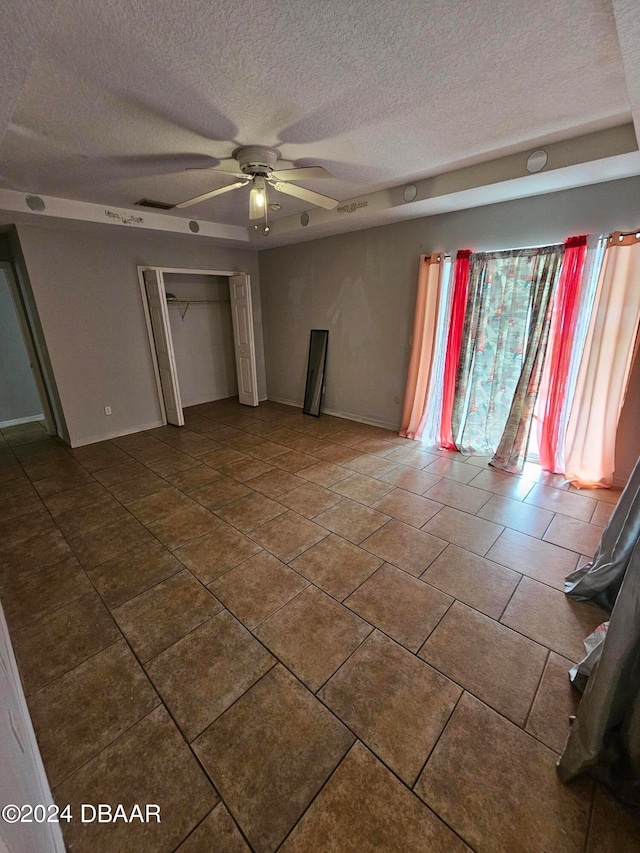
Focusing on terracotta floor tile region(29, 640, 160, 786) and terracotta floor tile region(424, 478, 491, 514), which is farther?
terracotta floor tile region(424, 478, 491, 514)

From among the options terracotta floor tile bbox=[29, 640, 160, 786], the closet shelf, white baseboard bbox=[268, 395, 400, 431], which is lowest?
terracotta floor tile bbox=[29, 640, 160, 786]

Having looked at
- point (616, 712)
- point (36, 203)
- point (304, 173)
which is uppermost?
point (36, 203)

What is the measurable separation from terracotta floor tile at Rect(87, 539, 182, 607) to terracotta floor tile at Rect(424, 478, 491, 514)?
221 cm

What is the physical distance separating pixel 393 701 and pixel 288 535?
1318 millimetres

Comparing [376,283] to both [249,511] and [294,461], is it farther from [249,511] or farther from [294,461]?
[249,511]

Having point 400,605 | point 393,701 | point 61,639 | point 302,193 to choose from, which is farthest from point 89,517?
point 302,193

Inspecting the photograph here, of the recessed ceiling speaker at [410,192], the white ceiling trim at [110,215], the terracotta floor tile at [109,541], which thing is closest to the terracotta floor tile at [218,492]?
the terracotta floor tile at [109,541]

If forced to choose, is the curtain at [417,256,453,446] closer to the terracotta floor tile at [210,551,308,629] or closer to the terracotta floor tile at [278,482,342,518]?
the terracotta floor tile at [278,482,342,518]

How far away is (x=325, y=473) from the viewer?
3.64 metres

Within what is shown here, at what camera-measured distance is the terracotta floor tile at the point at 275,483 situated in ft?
10.8

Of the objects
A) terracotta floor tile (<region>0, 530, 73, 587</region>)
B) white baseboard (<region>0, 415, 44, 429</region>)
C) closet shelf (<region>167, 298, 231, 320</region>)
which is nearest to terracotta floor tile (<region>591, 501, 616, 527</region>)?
terracotta floor tile (<region>0, 530, 73, 587</region>)

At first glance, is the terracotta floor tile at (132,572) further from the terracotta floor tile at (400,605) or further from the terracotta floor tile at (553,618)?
the terracotta floor tile at (553,618)

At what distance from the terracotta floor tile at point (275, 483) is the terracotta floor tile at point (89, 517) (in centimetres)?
115

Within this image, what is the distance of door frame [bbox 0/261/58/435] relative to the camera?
14.4 feet
